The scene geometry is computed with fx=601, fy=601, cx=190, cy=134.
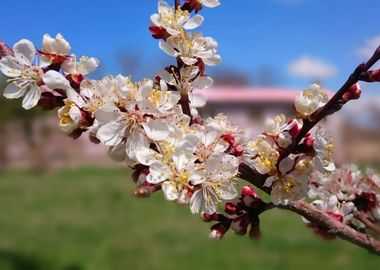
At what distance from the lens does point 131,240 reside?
4.11 meters

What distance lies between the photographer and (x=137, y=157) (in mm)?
451

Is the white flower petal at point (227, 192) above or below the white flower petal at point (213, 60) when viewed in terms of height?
below

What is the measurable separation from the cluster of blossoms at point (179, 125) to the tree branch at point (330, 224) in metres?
0.01

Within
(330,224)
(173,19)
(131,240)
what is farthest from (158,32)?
(131,240)

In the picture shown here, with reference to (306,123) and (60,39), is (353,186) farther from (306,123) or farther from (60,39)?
(60,39)

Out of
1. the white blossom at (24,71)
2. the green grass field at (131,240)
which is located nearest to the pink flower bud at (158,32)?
the white blossom at (24,71)

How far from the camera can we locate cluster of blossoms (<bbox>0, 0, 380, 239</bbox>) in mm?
461

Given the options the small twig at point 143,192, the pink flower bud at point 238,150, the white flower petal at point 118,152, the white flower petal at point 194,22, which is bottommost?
the small twig at point 143,192

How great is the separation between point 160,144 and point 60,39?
141mm

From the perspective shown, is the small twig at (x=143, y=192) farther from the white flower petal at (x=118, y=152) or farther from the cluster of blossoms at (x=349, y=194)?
the cluster of blossoms at (x=349, y=194)

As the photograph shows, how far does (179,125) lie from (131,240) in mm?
3719

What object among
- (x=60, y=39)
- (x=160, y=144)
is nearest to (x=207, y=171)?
(x=160, y=144)

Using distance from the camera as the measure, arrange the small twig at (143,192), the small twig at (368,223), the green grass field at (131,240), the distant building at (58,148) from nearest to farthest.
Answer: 1. the small twig at (143,192)
2. the small twig at (368,223)
3. the green grass field at (131,240)
4. the distant building at (58,148)

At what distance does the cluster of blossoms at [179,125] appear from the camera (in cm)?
46
